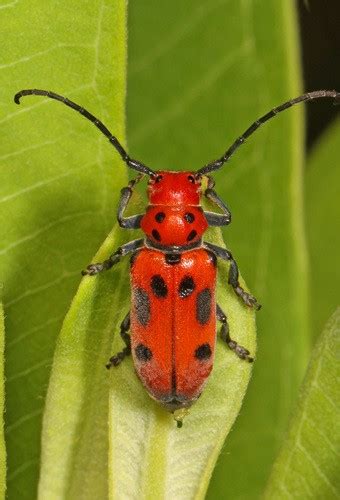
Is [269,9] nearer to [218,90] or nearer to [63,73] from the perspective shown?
[218,90]

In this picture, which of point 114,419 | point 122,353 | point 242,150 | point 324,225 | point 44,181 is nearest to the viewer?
point 114,419

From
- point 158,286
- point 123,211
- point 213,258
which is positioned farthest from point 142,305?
point 123,211

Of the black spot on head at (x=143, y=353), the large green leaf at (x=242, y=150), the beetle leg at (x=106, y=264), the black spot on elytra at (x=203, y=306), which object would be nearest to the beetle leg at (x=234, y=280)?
the black spot on elytra at (x=203, y=306)

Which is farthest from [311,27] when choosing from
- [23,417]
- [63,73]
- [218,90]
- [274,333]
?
[23,417]

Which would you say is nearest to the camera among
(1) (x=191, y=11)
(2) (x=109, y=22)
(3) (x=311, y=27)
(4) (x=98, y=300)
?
(4) (x=98, y=300)

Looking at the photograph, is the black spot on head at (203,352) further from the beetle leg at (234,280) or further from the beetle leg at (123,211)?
the beetle leg at (123,211)

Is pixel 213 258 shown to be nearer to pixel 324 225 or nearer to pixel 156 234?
pixel 156 234
